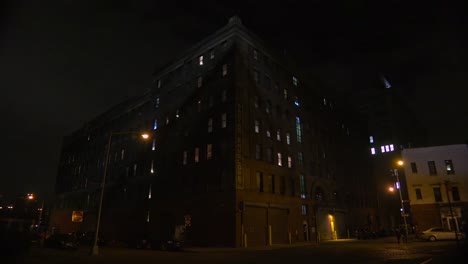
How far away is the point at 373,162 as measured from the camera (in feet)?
270

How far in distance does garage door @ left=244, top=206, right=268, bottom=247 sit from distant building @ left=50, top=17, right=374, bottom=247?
116mm

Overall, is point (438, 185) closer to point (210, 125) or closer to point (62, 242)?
point (210, 125)

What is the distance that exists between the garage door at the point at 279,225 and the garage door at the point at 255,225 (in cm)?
159

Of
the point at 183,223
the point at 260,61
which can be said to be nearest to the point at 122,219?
the point at 183,223

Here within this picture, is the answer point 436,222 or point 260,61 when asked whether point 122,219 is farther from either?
point 436,222

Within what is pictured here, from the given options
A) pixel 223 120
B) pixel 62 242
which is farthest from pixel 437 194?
pixel 62 242

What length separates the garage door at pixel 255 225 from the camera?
35812mm

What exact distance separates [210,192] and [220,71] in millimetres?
16888

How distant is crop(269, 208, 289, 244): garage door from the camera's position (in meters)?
39.5

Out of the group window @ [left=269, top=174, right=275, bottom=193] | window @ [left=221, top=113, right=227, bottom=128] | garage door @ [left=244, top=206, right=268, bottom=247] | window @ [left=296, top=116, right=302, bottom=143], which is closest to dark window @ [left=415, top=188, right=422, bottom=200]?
window @ [left=296, top=116, right=302, bottom=143]

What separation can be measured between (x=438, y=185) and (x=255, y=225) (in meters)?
31.9

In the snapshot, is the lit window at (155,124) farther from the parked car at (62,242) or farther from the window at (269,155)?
the parked car at (62,242)

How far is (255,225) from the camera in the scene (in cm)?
3688

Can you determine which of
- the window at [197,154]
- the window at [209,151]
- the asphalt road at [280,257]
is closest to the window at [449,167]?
the asphalt road at [280,257]
